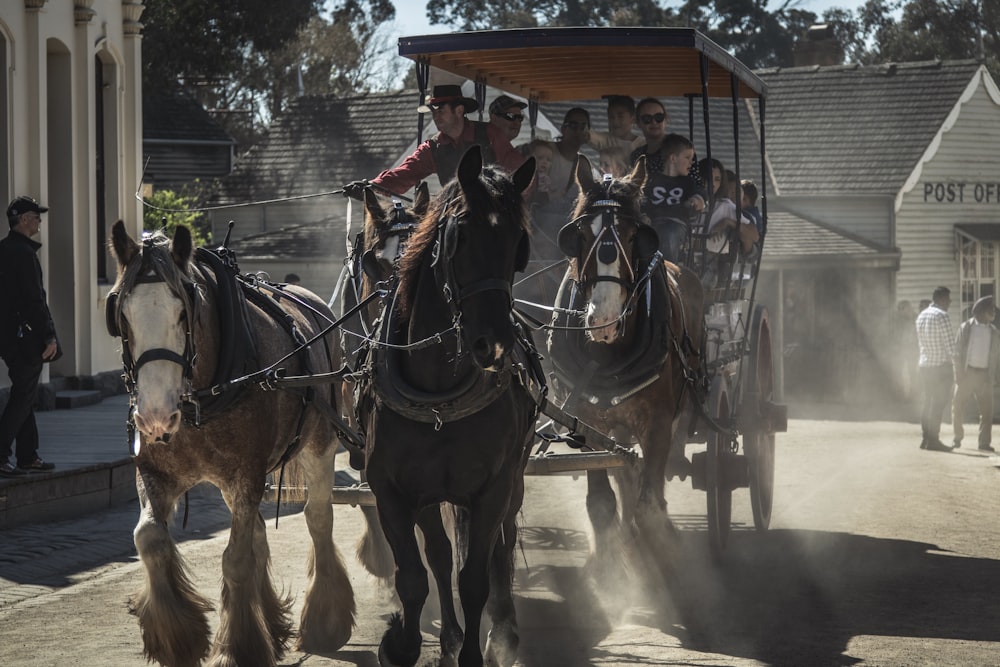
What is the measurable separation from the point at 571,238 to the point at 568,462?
1165 mm

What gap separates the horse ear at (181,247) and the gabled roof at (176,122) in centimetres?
2851

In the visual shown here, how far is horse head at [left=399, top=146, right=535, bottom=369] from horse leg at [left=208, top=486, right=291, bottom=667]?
4.50ft

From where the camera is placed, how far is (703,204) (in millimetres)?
8883

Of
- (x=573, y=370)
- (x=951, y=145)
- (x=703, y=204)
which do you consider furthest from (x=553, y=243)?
(x=951, y=145)

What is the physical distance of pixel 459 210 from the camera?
5160mm

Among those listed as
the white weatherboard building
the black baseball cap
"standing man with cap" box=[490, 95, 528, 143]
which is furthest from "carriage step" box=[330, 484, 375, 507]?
the white weatherboard building

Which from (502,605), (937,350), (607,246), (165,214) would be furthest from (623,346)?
(165,214)

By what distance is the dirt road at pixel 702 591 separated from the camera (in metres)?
6.46

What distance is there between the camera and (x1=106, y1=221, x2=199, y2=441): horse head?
5.27 metres

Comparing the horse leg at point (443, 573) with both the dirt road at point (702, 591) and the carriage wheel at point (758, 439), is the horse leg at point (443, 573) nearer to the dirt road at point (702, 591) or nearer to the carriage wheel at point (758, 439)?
the dirt road at point (702, 591)

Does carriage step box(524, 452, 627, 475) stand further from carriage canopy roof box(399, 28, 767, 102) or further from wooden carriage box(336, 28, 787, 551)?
carriage canopy roof box(399, 28, 767, 102)

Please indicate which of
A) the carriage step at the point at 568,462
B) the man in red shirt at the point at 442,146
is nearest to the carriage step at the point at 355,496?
the carriage step at the point at 568,462

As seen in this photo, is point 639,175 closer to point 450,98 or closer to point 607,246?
point 607,246

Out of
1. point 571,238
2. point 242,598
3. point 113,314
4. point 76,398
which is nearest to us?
point 113,314
